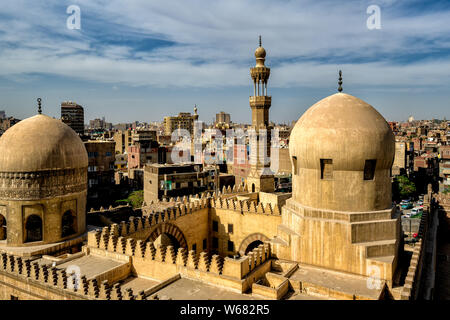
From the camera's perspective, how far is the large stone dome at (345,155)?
14.2m

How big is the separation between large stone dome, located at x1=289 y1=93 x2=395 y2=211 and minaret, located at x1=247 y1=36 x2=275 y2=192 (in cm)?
1410

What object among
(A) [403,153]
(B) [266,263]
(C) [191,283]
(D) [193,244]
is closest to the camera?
(C) [191,283]

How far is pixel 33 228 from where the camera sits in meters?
19.3

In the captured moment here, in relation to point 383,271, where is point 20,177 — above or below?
above

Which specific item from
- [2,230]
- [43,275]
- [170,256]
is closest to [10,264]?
[43,275]

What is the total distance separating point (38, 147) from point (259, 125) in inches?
698

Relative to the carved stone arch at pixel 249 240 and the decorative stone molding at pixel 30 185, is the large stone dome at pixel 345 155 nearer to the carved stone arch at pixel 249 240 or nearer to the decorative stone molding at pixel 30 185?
the carved stone arch at pixel 249 240

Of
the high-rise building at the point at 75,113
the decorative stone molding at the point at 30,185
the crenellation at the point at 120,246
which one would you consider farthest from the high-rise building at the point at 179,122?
the crenellation at the point at 120,246

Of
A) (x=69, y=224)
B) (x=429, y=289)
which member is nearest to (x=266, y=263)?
(x=429, y=289)

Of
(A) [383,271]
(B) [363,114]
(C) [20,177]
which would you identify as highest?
(B) [363,114]

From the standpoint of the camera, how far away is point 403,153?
208 feet

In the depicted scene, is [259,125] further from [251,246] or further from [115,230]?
[115,230]
